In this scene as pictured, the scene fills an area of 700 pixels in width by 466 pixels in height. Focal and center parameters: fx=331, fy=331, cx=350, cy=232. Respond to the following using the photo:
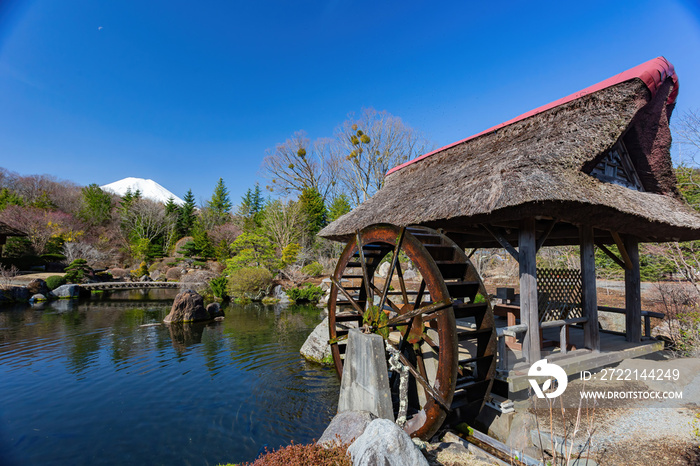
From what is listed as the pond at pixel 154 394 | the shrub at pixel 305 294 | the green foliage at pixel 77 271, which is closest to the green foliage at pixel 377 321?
the pond at pixel 154 394

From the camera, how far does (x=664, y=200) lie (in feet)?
18.2

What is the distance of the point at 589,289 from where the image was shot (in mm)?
4891

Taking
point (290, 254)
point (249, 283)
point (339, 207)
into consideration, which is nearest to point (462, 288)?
point (249, 283)

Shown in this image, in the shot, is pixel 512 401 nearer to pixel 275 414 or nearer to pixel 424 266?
pixel 424 266

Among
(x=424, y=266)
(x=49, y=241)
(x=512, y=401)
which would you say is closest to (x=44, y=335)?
(x=424, y=266)

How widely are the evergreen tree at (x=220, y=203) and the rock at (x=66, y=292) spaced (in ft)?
63.1

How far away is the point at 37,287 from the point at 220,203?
23452 millimetres

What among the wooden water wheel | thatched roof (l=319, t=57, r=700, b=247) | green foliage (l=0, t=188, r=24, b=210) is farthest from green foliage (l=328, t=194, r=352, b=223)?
green foliage (l=0, t=188, r=24, b=210)

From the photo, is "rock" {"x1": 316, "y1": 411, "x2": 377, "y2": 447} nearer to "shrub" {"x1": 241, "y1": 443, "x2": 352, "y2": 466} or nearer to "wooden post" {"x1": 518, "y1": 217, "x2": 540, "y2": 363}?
"shrub" {"x1": 241, "y1": 443, "x2": 352, "y2": 466}

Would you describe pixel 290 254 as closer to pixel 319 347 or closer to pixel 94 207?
pixel 319 347

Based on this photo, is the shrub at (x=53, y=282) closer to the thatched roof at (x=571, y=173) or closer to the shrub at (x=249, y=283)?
the shrub at (x=249, y=283)

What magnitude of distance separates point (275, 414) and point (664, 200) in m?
7.42

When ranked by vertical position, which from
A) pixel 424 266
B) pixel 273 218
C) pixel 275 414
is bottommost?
pixel 275 414

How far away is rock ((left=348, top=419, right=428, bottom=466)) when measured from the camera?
2520mm
